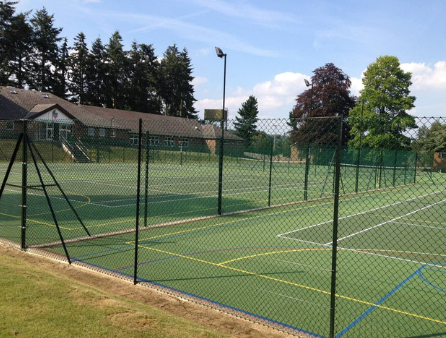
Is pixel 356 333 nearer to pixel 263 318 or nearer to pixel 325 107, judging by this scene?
pixel 263 318

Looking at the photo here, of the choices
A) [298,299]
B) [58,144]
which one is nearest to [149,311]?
[298,299]

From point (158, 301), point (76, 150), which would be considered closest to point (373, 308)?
point (158, 301)

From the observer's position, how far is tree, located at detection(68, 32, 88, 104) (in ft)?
224

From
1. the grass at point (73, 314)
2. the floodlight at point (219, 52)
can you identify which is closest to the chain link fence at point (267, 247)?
the grass at point (73, 314)

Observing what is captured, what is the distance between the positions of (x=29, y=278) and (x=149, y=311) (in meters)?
1.92

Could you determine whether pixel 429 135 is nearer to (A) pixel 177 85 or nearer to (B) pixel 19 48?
(B) pixel 19 48

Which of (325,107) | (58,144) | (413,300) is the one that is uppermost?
(325,107)

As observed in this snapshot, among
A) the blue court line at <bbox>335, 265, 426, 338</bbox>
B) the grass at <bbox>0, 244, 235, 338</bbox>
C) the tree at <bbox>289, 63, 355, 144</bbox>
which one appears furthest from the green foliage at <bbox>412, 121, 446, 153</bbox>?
the tree at <bbox>289, 63, 355, 144</bbox>

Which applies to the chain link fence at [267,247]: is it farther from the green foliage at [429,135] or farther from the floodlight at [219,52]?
the floodlight at [219,52]

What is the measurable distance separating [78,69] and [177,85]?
20.0 m

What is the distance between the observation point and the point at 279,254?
793cm

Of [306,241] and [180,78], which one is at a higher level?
[180,78]

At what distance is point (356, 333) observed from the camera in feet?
15.1

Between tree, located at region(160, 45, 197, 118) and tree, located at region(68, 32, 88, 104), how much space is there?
15.6m
